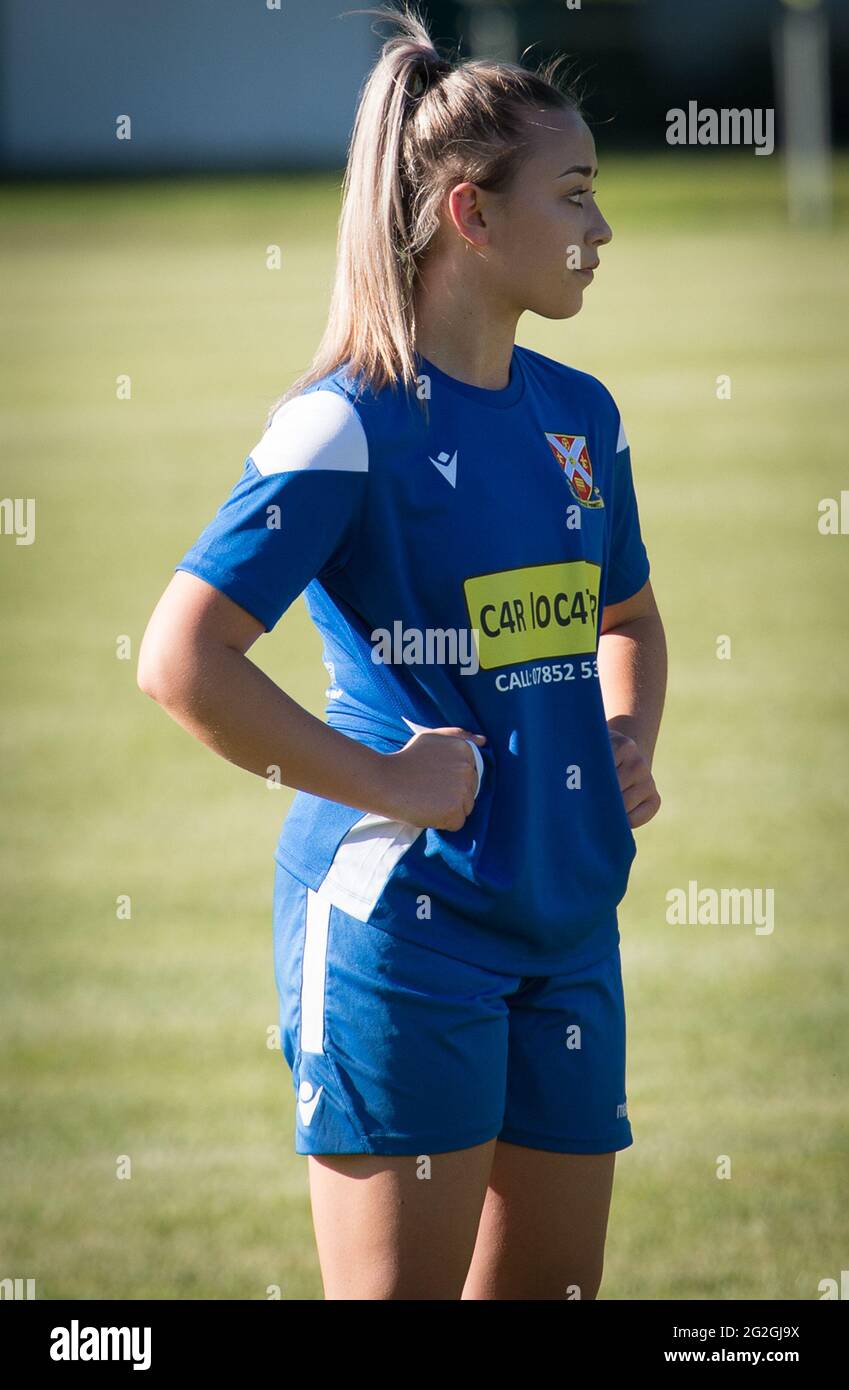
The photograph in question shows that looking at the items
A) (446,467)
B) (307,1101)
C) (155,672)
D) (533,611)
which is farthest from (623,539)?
(307,1101)

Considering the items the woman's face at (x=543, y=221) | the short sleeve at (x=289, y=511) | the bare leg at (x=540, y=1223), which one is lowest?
the bare leg at (x=540, y=1223)

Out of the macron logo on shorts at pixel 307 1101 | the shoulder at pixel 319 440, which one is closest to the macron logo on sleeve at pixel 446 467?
the shoulder at pixel 319 440

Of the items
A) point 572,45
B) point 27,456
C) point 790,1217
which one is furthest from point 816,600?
point 572,45

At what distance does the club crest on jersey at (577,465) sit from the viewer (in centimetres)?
223

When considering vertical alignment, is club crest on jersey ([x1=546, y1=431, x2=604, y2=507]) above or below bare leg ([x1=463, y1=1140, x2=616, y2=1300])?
above

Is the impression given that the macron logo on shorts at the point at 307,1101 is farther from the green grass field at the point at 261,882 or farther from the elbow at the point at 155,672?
the green grass field at the point at 261,882

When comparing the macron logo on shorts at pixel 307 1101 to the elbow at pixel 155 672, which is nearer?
the elbow at pixel 155 672

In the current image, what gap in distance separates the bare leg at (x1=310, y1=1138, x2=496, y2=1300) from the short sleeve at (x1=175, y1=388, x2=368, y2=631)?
2.37 feet

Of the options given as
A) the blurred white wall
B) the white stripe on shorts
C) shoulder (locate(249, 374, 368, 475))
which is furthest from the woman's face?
the blurred white wall

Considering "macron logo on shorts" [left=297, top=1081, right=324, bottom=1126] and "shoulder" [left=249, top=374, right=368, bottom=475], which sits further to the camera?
"macron logo on shorts" [left=297, top=1081, right=324, bottom=1126]

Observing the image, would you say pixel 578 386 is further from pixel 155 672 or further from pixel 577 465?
pixel 155 672

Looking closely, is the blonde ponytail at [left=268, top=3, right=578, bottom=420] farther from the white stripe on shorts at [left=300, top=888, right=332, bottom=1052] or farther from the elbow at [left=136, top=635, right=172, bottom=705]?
the white stripe on shorts at [left=300, top=888, right=332, bottom=1052]

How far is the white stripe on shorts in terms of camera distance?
217cm

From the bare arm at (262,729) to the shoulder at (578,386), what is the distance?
553 millimetres
